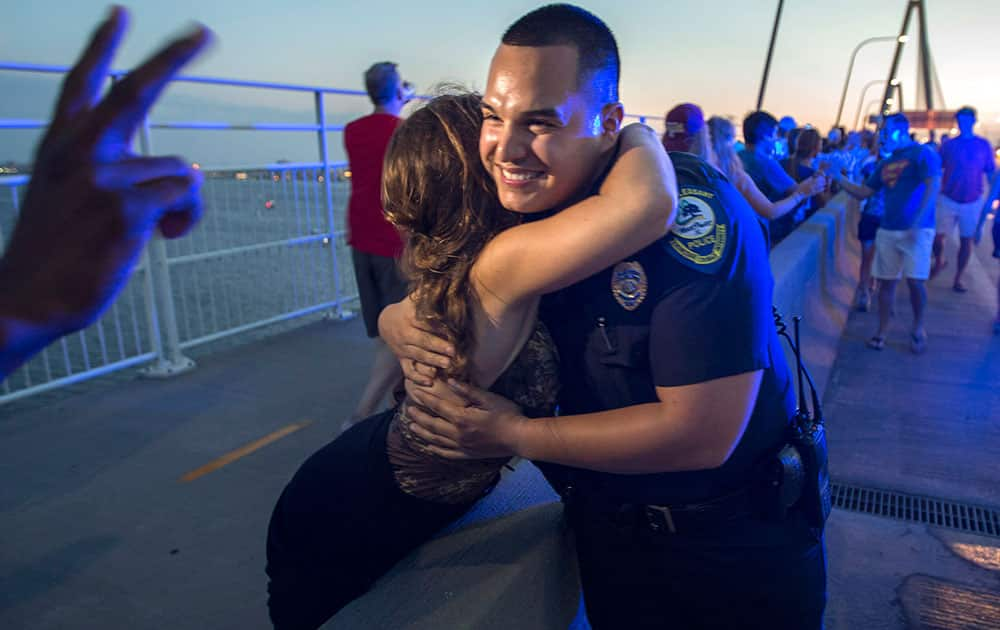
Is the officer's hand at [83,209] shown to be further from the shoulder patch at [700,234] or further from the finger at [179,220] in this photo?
the shoulder patch at [700,234]

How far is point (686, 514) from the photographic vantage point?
158cm

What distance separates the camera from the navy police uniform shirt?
1358mm

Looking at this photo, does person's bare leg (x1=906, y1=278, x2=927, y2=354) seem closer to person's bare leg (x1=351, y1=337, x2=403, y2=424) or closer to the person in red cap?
the person in red cap

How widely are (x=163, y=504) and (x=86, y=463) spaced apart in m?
0.79

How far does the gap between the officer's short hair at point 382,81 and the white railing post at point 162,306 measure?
210 centimetres

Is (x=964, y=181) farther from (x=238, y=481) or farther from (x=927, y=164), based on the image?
(x=238, y=481)

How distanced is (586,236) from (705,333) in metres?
0.30

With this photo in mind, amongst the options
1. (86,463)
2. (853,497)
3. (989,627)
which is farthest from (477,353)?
(86,463)

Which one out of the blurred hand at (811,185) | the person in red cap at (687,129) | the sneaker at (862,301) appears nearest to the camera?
the person in red cap at (687,129)

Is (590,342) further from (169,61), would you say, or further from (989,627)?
(989,627)

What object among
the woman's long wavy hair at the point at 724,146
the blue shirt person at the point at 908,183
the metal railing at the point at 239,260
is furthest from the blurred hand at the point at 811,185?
the metal railing at the point at 239,260

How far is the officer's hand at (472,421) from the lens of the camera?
151 centimetres

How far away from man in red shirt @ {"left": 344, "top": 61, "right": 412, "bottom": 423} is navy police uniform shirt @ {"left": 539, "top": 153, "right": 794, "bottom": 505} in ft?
9.65

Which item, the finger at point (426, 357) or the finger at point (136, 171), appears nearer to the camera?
the finger at point (136, 171)
